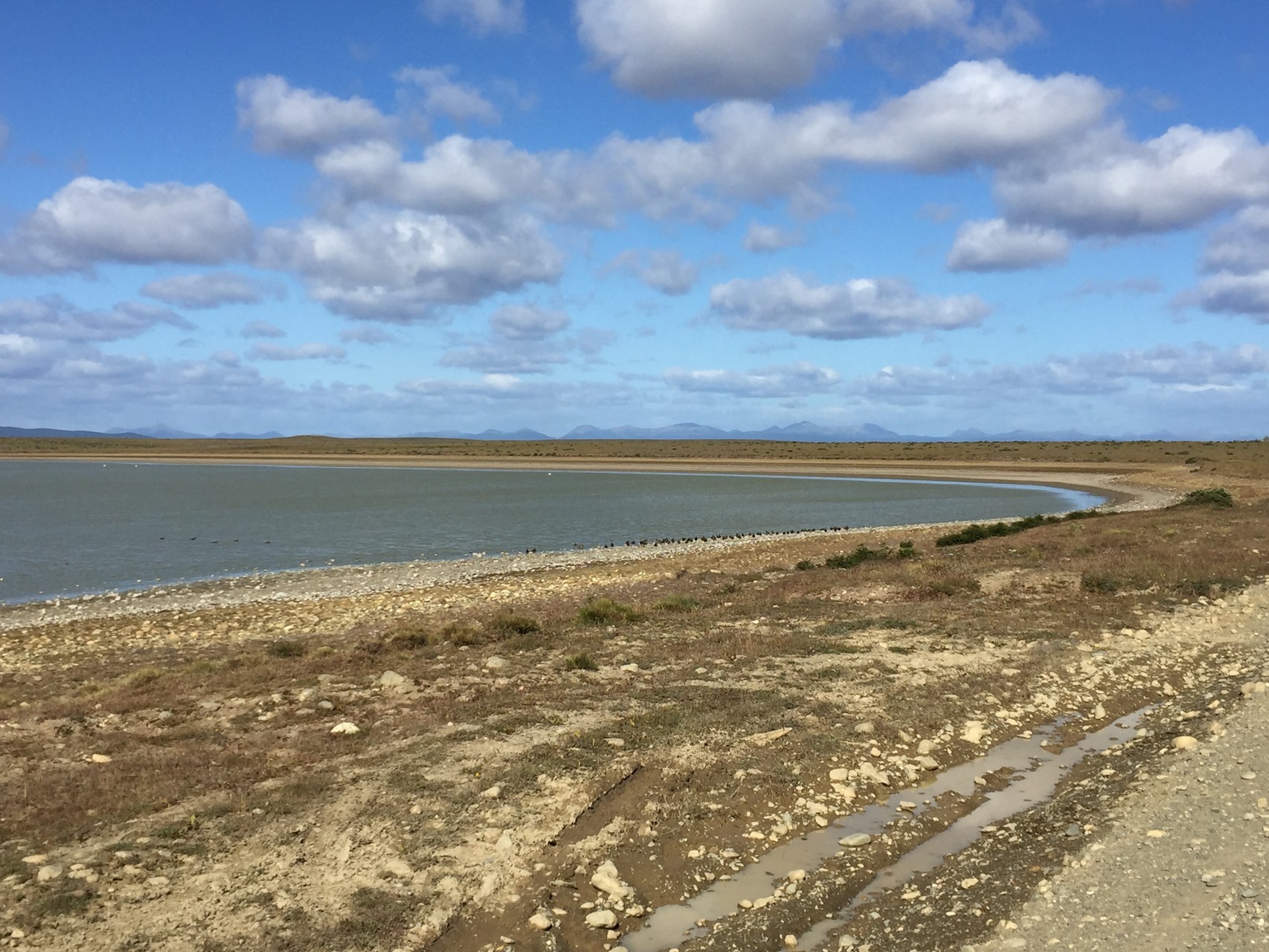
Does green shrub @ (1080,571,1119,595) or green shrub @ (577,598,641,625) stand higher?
green shrub @ (1080,571,1119,595)

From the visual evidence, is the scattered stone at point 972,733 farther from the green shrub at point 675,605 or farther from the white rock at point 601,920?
the green shrub at point 675,605

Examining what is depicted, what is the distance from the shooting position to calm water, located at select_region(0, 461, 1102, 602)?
127ft

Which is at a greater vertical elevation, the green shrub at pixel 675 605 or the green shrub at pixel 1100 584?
the green shrub at pixel 1100 584

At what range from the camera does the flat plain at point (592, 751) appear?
7.55 meters

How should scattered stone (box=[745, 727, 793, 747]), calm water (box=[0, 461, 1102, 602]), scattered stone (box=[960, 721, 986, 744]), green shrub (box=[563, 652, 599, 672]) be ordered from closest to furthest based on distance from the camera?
scattered stone (box=[745, 727, 793, 747])
scattered stone (box=[960, 721, 986, 744])
green shrub (box=[563, 652, 599, 672])
calm water (box=[0, 461, 1102, 602])

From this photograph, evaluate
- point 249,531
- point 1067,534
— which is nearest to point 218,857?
point 1067,534

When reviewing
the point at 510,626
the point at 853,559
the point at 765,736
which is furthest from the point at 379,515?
the point at 765,736

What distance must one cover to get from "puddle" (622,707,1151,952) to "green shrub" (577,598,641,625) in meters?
9.42

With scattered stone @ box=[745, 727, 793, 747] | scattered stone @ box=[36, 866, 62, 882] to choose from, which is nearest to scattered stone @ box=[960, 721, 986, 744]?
scattered stone @ box=[745, 727, 793, 747]

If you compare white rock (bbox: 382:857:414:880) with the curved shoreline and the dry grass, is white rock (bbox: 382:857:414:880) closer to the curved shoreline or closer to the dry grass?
the dry grass

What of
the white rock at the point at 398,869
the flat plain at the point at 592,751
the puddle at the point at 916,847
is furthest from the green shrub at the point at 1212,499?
the white rock at the point at 398,869

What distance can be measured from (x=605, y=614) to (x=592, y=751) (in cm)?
887

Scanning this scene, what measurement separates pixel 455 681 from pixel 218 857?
6390mm

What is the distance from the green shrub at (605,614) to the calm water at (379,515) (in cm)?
2042
